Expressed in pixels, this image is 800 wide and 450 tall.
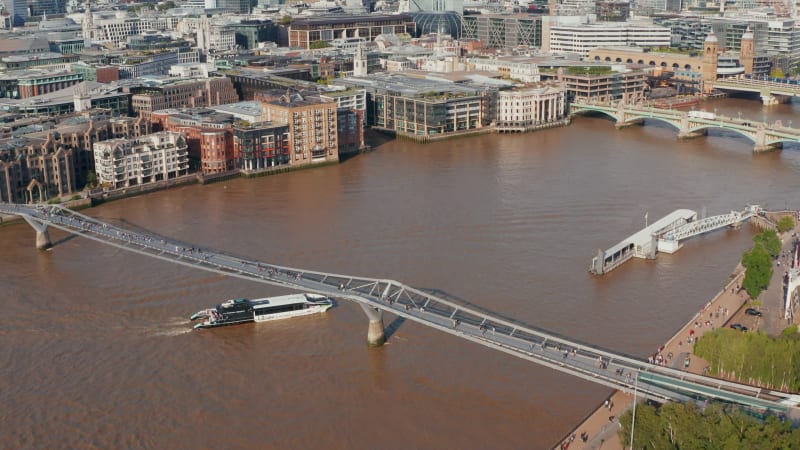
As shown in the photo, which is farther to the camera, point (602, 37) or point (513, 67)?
point (602, 37)

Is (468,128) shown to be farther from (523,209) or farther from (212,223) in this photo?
(212,223)

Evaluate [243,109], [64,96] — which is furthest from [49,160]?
[64,96]

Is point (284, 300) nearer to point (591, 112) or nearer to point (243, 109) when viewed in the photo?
point (243, 109)

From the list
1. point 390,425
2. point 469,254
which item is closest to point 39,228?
point 469,254

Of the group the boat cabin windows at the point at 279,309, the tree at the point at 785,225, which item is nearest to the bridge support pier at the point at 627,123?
the tree at the point at 785,225

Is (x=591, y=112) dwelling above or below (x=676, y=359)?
above
